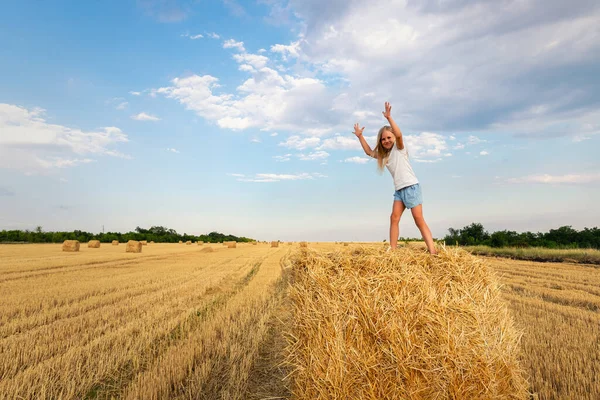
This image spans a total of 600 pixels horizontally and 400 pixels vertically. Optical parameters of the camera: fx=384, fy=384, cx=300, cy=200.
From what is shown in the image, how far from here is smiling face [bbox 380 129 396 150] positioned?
4.94 metres

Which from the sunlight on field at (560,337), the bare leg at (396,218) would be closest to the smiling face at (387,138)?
the bare leg at (396,218)

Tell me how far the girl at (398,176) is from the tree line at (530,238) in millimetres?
21258

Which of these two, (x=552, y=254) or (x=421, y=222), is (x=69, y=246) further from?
(x=552, y=254)

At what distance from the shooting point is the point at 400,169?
4.86 metres

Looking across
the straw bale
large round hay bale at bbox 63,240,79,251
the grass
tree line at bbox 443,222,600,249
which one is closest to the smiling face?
the straw bale

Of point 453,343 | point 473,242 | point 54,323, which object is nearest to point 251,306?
point 54,323

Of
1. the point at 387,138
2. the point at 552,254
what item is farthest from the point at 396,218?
the point at 552,254

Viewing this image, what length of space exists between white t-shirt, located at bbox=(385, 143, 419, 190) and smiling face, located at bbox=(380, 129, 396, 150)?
0.25 ft

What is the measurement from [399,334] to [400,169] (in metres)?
2.19

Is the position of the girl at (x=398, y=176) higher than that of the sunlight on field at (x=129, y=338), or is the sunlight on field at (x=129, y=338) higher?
the girl at (x=398, y=176)

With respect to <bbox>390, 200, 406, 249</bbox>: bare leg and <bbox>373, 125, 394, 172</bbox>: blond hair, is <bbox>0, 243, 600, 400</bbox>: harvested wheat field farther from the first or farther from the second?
<bbox>373, 125, 394, 172</bbox>: blond hair

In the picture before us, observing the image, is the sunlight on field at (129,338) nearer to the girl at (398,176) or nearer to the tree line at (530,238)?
the girl at (398,176)

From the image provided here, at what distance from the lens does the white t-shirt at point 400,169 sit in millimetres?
4797

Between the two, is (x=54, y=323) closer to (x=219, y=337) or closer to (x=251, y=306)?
(x=219, y=337)
